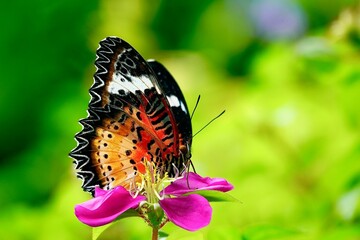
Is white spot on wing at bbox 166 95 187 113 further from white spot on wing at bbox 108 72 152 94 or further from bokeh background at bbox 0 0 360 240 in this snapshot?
bokeh background at bbox 0 0 360 240

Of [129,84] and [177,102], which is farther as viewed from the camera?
[177,102]

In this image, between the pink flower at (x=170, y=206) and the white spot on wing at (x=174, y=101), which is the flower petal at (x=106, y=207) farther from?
the white spot on wing at (x=174, y=101)

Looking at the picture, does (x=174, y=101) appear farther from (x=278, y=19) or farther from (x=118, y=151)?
(x=278, y=19)

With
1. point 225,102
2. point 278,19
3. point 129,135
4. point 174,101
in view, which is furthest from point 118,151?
point 278,19

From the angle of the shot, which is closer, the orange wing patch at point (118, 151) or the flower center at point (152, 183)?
the flower center at point (152, 183)

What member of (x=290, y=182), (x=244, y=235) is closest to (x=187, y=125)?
(x=244, y=235)

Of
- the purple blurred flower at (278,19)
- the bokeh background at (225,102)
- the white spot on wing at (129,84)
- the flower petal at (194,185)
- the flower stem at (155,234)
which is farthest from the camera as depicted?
the purple blurred flower at (278,19)

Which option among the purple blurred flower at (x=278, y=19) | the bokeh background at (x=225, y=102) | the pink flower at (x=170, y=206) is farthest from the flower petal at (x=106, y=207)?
the purple blurred flower at (x=278, y=19)

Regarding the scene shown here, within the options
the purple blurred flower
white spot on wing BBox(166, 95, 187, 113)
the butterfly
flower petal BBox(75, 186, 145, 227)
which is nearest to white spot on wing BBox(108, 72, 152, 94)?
the butterfly
